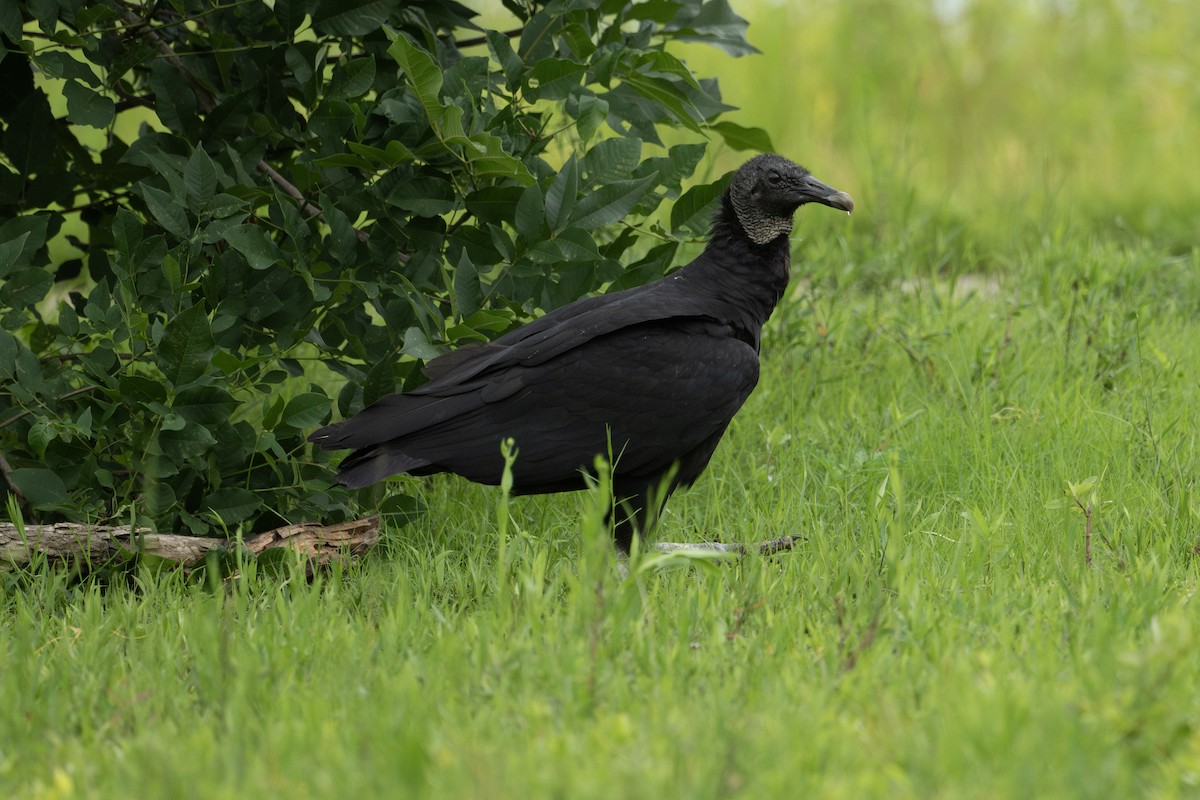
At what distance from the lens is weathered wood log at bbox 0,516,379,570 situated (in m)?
3.17

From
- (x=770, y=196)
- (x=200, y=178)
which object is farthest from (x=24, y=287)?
(x=770, y=196)

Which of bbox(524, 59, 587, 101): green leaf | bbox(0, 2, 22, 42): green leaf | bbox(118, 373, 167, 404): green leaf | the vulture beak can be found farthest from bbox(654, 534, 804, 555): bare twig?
bbox(0, 2, 22, 42): green leaf

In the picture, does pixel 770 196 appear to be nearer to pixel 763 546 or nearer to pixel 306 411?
pixel 763 546

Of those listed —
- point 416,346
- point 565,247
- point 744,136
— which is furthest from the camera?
point 744,136

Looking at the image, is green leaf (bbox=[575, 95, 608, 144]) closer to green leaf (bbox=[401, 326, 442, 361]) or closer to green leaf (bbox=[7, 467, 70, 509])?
green leaf (bbox=[401, 326, 442, 361])

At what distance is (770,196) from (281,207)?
55.1 inches

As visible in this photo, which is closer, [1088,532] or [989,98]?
[1088,532]

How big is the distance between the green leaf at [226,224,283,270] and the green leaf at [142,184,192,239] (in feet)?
0.46

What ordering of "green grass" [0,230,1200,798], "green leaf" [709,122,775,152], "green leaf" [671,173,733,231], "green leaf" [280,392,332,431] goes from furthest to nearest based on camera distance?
1. "green leaf" [671,173,733,231]
2. "green leaf" [709,122,775,152]
3. "green leaf" [280,392,332,431]
4. "green grass" [0,230,1200,798]

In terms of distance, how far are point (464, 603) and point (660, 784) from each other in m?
1.22

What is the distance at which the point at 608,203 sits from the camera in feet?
10.9

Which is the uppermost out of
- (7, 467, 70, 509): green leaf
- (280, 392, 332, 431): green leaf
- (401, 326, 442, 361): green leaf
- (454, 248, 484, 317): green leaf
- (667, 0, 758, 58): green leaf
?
(667, 0, 758, 58): green leaf

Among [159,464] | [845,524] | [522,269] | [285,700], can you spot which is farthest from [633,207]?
[285,700]

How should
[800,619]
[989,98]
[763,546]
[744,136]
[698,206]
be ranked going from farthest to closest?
[989,98] → [698,206] → [744,136] → [763,546] → [800,619]
